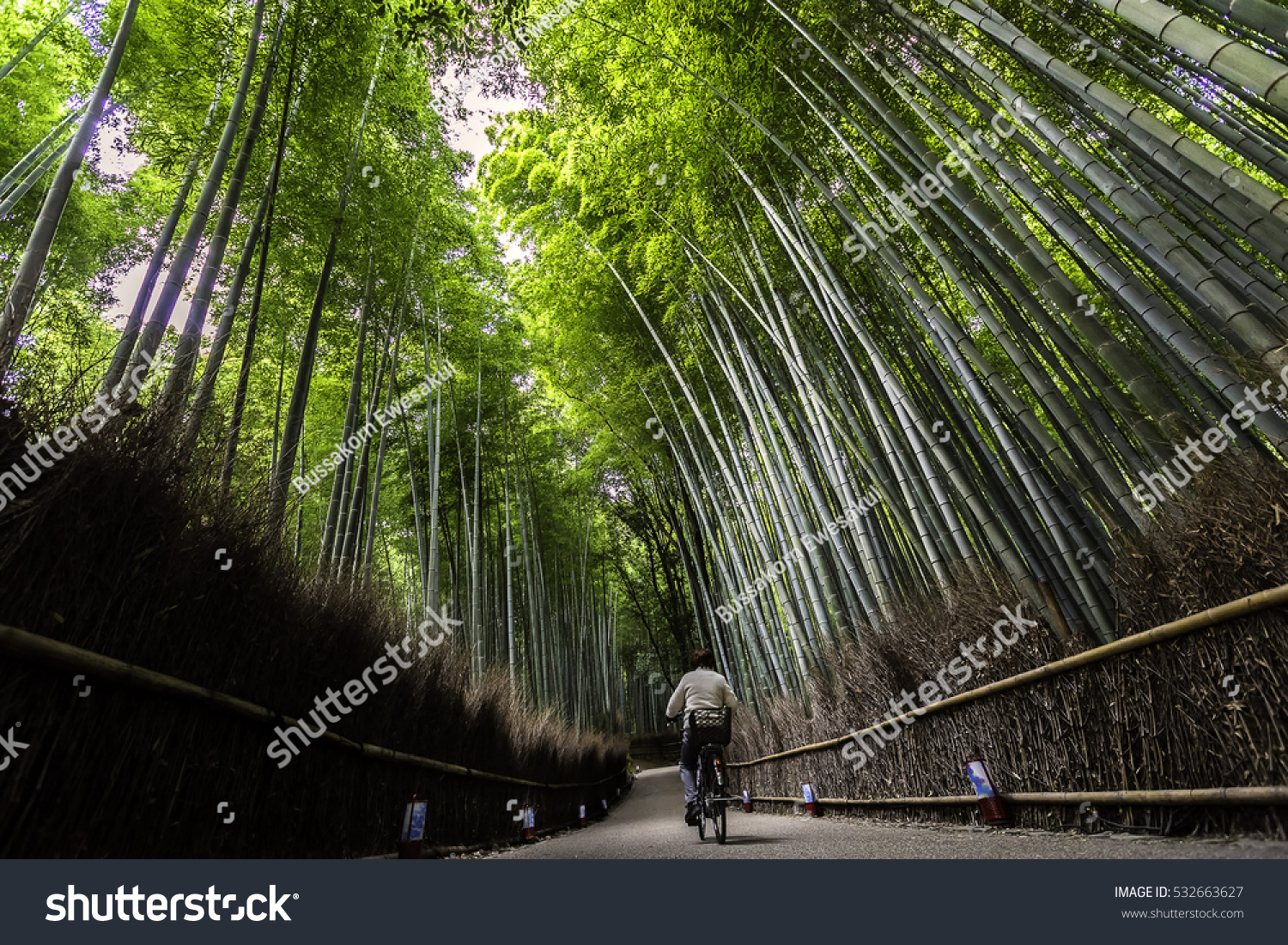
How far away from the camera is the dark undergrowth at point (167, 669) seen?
3.86 feet

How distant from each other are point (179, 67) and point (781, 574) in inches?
209

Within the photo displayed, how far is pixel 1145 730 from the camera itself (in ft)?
5.85

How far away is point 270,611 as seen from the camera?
189 centimetres

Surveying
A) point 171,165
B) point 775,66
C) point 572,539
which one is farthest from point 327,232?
point 572,539

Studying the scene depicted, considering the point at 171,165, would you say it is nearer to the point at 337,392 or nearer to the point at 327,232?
the point at 327,232
